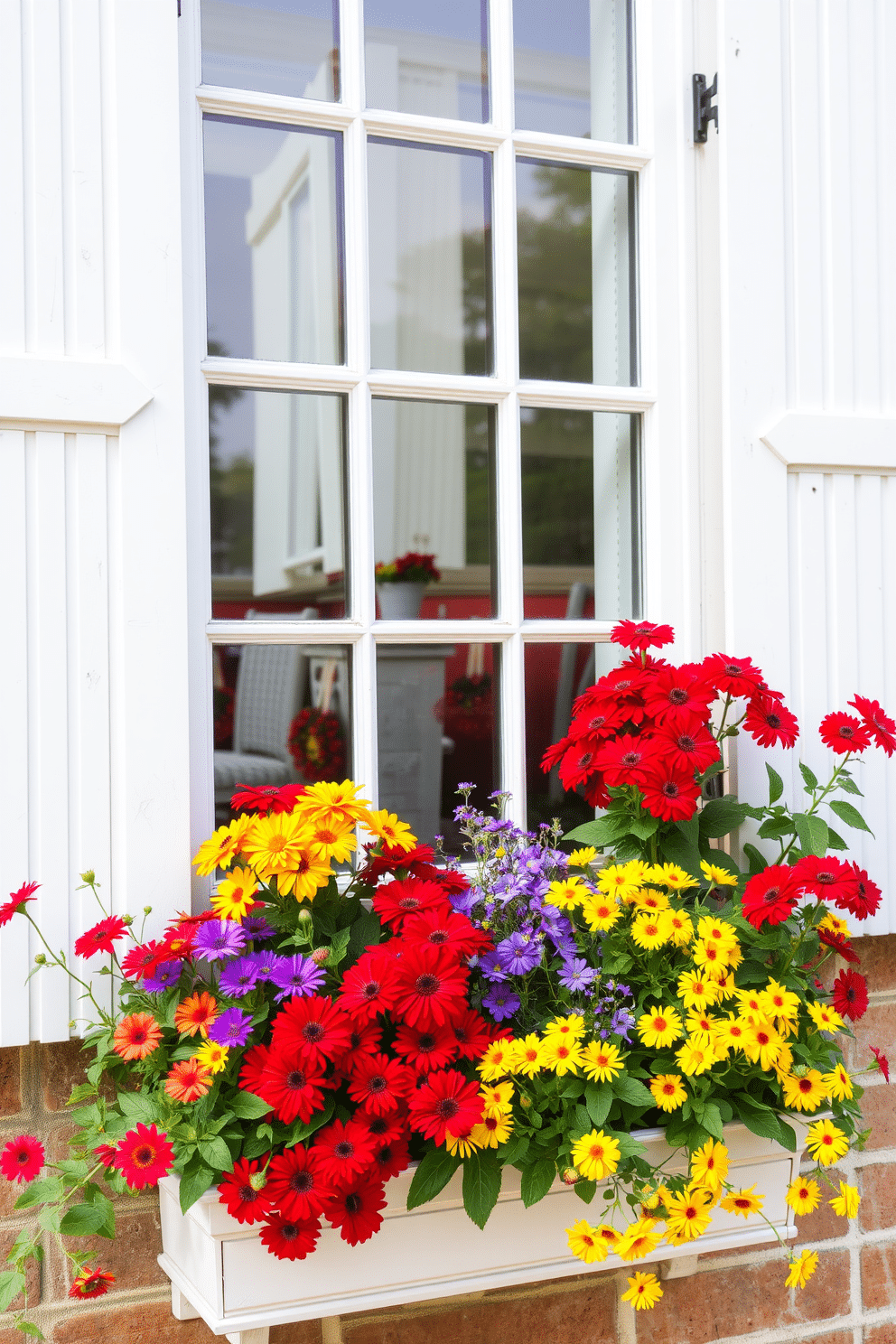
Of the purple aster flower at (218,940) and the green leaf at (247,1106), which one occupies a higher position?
the purple aster flower at (218,940)

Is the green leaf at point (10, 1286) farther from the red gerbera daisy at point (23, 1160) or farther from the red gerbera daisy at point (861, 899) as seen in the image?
the red gerbera daisy at point (861, 899)

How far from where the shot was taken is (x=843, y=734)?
4.56ft

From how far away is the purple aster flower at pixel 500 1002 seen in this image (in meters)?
1.27

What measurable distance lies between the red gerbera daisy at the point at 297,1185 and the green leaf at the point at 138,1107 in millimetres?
166

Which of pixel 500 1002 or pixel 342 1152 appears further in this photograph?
pixel 500 1002

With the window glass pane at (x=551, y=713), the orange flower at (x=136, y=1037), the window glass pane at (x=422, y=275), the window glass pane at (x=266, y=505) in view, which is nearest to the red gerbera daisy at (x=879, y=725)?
the window glass pane at (x=551, y=713)

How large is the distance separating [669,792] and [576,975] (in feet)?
0.81

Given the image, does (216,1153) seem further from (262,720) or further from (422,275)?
(422,275)

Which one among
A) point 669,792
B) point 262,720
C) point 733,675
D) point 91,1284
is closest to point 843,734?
point 733,675

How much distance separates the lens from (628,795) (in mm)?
1380

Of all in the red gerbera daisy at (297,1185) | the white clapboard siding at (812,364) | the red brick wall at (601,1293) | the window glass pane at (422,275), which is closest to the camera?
the red gerbera daisy at (297,1185)

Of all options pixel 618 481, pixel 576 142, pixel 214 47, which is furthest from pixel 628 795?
pixel 214 47

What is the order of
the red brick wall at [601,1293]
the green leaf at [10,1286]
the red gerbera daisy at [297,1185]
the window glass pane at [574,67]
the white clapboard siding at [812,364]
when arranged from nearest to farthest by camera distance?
1. the red gerbera daisy at [297,1185]
2. the green leaf at [10,1286]
3. the red brick wall at [601,1293]
4. the white clapboard siding at [812,364]
5. the window glass pane at [574,67]

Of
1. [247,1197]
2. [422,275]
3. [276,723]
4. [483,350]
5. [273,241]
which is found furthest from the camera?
[273,241]
